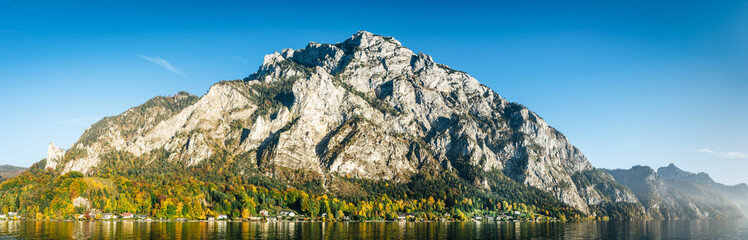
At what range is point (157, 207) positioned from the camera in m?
185

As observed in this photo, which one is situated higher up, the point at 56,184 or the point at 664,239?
the point at 56,184

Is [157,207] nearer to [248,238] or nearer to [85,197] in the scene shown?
[85,197]

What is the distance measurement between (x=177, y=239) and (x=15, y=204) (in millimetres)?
140651

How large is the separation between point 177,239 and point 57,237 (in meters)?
28.5

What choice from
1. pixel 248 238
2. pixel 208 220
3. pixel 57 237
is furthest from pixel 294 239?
pixel 208 220

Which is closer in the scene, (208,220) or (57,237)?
(57,237)

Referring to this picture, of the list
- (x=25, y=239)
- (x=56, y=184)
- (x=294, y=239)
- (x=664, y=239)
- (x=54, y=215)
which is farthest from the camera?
(x=56, y=184)

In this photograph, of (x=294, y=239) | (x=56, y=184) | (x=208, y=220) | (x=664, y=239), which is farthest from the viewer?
(x=56, y=184)

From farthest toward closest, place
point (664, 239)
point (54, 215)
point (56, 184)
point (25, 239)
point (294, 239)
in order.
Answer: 1. point (56, 184)
2. point (54, 215)
3. point (664, 239)
4. point (294, 239)
5. point (25, 239)

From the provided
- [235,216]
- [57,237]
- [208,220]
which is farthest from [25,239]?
[235,216]

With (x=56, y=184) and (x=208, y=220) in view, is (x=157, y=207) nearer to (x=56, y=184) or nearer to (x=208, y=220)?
(x=208, y=220)

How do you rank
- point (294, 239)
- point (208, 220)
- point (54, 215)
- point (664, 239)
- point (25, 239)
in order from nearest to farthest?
point (25, 239), point (294, 239), point (664, 239), point (54, 215), point (208, 220)

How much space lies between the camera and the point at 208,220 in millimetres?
183375

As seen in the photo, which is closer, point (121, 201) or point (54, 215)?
point (54, 215)
